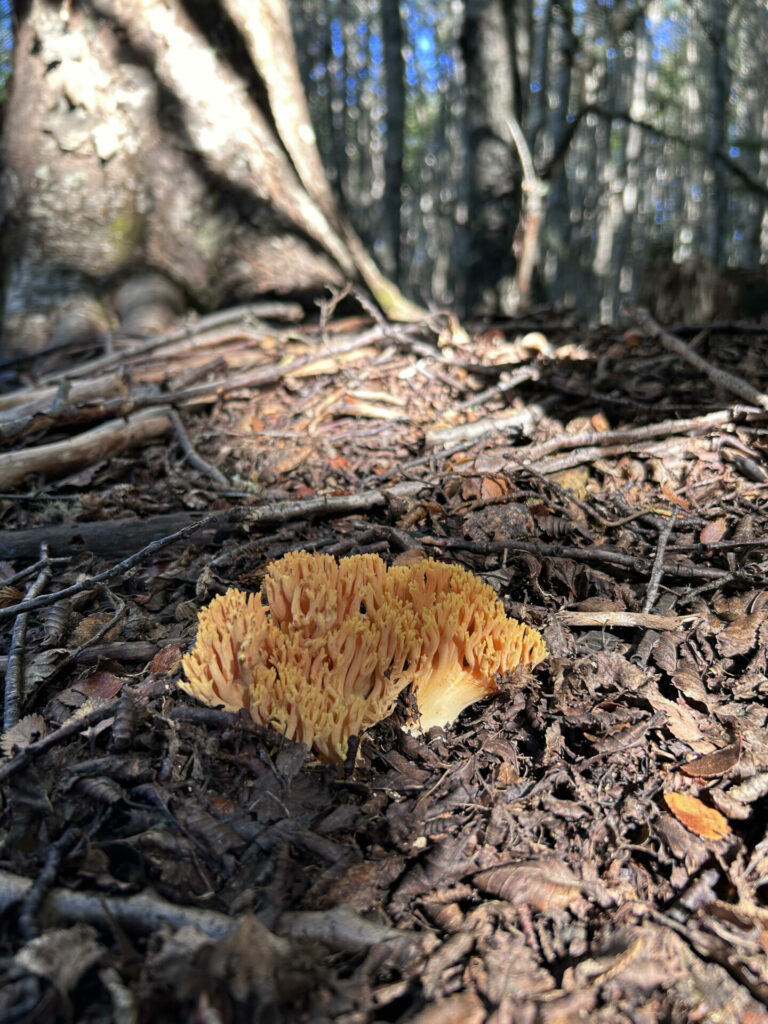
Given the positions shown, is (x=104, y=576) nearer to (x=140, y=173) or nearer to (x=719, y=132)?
(x=140, y=173)

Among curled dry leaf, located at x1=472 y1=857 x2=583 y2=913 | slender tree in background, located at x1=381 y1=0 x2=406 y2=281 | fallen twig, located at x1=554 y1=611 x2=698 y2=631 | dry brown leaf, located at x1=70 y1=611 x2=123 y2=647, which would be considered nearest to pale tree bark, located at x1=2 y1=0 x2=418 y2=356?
dry brown leaf, located at x1=70 y1=611 x2=123 y2=647

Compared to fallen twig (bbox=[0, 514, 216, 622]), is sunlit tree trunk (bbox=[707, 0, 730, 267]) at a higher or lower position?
higher

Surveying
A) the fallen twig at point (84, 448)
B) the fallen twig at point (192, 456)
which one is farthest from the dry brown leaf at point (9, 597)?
the fallen twig at point (192, 456)

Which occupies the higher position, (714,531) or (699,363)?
(699,363)

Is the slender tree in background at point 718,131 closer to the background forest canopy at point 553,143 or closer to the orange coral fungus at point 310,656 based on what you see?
the background forest canopy at point 553,143

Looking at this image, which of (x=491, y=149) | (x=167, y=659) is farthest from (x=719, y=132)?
(x=167, y=659)

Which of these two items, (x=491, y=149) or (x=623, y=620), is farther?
(x=491, y=149)

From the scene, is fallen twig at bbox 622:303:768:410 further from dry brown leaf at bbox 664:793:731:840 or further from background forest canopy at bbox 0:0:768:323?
dry brown leaf at bbox 664:793:731:840
